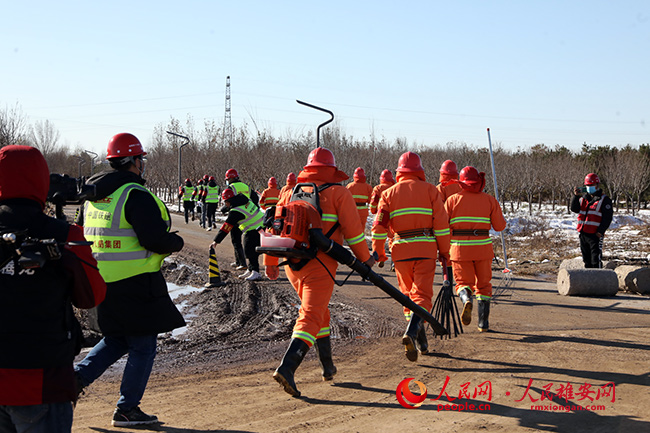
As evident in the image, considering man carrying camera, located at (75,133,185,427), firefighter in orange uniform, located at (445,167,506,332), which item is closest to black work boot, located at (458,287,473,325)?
firefighter in orange uniform, located at (445,167,506,332)

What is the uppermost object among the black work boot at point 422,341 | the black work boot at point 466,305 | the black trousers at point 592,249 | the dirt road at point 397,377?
the black trousers at point 592,249

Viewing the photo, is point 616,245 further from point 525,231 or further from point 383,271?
point 383,271

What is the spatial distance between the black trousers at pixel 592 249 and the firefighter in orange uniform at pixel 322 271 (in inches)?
320

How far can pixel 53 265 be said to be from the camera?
298 centimetres

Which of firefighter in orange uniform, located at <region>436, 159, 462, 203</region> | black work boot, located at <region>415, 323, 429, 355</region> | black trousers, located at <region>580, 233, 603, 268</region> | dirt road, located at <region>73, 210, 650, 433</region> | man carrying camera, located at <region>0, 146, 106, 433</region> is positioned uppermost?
firefighter in orange uniform, located at <region>436, 159, 462, 203</region>

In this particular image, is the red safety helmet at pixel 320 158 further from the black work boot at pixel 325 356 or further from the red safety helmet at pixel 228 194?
the red safety helmet at pixel 228 194

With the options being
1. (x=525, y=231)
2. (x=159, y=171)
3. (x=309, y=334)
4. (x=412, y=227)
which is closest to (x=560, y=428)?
(x=309, y=334)

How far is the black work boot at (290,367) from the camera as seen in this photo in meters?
5.15

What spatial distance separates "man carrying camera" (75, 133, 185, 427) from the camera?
4.59m

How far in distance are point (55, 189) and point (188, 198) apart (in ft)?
84.8

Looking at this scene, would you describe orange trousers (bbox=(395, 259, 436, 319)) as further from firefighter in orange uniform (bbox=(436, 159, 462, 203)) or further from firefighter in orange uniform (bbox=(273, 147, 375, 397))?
firefighter in orange uniform (bbox=(436, 159, 462, 203))

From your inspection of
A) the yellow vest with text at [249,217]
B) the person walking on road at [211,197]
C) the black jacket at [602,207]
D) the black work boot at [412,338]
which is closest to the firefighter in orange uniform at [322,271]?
the black work boot at [412,338]

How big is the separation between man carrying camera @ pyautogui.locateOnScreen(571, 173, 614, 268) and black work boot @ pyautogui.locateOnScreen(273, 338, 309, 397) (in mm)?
8891

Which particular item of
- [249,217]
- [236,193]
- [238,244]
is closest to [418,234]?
[249,217]
